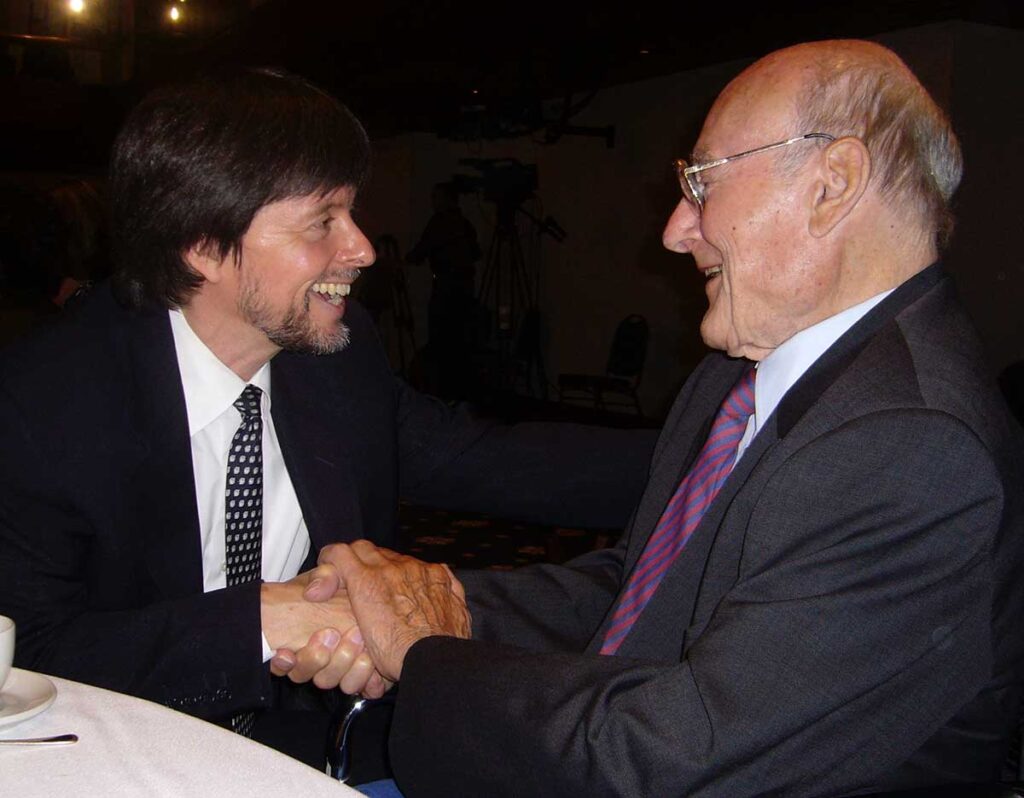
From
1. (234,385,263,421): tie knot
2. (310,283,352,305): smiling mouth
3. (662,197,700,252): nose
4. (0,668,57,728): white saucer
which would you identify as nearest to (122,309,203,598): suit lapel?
(234,385,263,421): tie knot

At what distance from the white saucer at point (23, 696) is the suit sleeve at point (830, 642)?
571 mm

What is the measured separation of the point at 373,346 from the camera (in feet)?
7.18

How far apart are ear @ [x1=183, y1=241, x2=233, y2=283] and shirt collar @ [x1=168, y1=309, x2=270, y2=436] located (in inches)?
3.8

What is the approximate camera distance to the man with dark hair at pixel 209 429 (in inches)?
61.7

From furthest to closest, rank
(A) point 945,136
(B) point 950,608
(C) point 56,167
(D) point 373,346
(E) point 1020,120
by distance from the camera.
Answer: (C) point 56,167
(E) point 1020,120
(D) point 373,346
(A) point 945,136
(B) point 950,608

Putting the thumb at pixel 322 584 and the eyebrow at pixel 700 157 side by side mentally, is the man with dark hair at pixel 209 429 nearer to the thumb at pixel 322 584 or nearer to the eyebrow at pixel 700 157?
the thumb at pixel 322 584

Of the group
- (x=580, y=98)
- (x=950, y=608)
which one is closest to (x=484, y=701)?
(x=950, y=608)

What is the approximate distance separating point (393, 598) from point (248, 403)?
480mm

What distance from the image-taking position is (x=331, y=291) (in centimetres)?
195

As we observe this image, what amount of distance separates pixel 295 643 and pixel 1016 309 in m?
6.63

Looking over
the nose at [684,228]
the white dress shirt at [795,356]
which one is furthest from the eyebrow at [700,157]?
the white dress shirt at [795,356]

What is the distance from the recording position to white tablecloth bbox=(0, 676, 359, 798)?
0.91 m

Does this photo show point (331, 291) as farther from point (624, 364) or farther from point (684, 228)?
point (624, 364)

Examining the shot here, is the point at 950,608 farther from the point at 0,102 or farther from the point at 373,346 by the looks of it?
the point at 0,102
